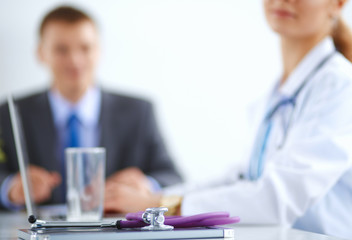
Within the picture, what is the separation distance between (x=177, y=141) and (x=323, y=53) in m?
2.84

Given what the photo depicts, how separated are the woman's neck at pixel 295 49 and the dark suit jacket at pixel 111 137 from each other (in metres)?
1.38

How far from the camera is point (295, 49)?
5.45ft

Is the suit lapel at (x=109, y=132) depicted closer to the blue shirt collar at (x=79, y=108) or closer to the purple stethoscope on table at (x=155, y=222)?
the blue shirt collar at (x=79, y=108)

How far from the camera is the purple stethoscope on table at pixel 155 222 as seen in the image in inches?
31.1

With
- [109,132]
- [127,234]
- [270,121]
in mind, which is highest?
[109,132]

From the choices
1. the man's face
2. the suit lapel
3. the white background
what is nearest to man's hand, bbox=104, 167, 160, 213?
the suit lapel

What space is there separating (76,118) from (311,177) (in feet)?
6.84

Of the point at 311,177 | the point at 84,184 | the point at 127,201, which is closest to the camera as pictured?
the point at 311,177

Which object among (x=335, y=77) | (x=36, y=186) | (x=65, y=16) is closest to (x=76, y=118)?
(x=65, y=16)

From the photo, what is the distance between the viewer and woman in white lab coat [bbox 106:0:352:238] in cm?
121

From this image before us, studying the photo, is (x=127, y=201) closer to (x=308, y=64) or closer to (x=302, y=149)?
(x=302, y=149)

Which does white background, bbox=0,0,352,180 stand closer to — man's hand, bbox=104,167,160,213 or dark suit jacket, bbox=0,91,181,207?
dark suit jacket, bbox=0,91,181,207

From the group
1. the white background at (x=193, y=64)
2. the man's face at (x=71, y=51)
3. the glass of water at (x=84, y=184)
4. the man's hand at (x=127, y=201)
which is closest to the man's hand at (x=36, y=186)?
the man's hand at (x=127, y=201)

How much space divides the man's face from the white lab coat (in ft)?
6.74
